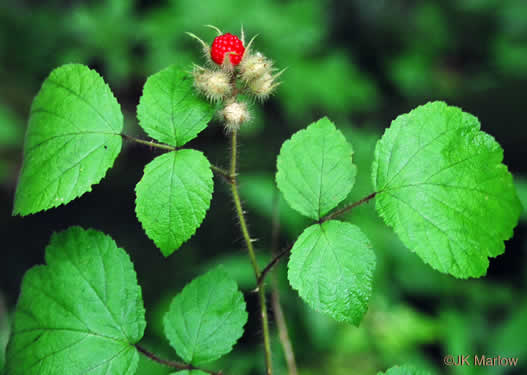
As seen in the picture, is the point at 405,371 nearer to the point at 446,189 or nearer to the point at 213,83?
the point at 446,189

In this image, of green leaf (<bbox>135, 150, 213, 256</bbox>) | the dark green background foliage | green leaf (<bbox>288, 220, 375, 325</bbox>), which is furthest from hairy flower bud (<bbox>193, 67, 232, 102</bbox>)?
the dark green background foliage

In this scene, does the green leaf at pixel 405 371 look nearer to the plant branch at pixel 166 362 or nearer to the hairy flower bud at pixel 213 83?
the plant branch at pixel 166 362

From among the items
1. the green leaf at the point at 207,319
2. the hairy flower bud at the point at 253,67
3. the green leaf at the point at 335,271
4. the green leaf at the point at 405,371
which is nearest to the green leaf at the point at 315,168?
the green leaf at the point at 335,271

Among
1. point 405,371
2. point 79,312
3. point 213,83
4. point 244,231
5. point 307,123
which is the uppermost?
point 213,83

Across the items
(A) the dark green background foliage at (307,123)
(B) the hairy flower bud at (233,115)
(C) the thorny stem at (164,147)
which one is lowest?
(A) the dark green background foliage at (307,123)

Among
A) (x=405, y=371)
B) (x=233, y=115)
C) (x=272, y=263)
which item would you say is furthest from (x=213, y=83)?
→ (x=405, y=371)

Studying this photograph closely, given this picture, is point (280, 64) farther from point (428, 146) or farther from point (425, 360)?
point (428, 146)

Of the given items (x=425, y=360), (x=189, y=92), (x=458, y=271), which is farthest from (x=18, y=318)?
(x=425, y=360)
